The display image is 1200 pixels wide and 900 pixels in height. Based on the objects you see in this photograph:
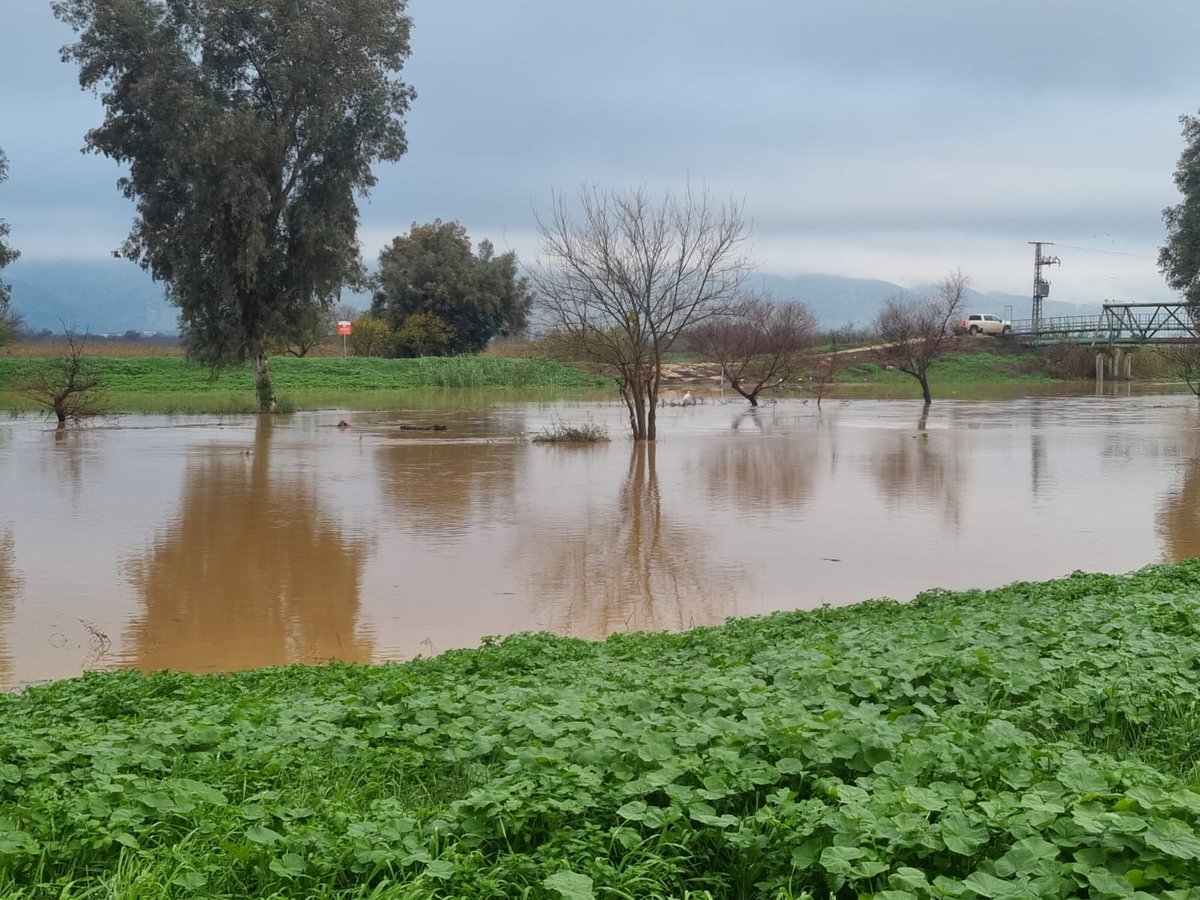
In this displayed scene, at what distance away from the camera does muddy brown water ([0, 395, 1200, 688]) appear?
1098 centimetres

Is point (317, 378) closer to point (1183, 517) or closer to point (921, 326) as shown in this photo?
point (921, 326)

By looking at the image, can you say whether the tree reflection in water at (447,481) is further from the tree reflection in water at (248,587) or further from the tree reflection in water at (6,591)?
the tree reflection in water at (6,591)

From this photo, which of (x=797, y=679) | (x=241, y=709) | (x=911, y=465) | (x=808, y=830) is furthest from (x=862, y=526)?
(x=808, y=830)

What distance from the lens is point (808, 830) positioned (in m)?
3.69

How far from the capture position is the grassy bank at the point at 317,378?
5744 centimetres

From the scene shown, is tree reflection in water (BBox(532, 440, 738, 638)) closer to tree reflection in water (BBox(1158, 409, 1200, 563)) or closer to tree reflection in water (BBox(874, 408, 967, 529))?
tree reflection in water (BBox(874, 408, 967, 529))

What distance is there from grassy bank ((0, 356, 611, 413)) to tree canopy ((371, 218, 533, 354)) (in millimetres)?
7612

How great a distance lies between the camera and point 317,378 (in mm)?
65188

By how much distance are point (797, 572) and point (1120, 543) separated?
4873mm

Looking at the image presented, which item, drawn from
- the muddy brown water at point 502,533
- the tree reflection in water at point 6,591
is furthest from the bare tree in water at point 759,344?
the tree reflection in water at point 6,591

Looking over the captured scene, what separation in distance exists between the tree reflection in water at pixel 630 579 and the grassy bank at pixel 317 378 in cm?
3854

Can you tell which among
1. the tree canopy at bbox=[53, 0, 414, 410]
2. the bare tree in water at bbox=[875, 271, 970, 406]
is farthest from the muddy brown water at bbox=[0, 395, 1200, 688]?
the bare tree in water at bbox=[875, 271, 970, 406]

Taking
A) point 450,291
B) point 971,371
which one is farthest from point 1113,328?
point 450,291

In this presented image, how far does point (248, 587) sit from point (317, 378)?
5416cm
